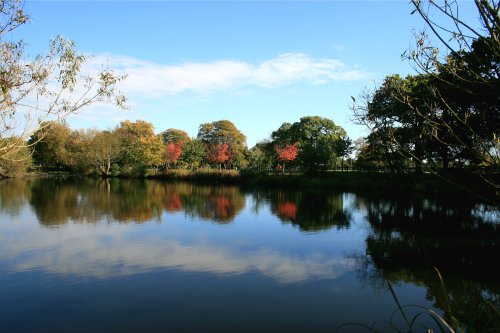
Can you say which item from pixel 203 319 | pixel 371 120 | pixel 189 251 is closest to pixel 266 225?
pixel 189 251

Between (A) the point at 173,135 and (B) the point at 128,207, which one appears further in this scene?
(A) the point at 173,135

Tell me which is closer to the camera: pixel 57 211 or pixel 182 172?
pixel 57 211

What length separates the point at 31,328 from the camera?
27.1 ft

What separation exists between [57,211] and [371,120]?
2478 cm

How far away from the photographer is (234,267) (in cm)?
1292

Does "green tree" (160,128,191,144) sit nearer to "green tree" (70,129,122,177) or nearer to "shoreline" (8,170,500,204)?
"green tree" (70,129,122,177)

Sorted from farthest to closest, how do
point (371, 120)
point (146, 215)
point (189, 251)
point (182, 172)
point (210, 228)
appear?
point (182, 172)
point (146, 215)
point (210, 228)
point (189, 251)
point (371, 120)

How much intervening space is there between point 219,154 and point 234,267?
4894cm

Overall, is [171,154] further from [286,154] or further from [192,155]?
[286,154]

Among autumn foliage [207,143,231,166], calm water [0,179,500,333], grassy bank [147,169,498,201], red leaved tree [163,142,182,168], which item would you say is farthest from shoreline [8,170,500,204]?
calm water [0,179,500,333]

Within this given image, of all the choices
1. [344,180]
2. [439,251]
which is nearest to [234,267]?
[439,251]

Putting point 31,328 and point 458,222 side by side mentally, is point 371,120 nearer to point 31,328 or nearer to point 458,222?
point 31,328

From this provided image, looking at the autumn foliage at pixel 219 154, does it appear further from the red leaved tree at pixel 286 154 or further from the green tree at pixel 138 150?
the red leaved tree at pixel 286 154

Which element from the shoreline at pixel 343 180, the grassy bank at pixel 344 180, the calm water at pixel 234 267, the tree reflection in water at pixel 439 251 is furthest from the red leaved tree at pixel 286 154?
the calm water at pixel 234 267
